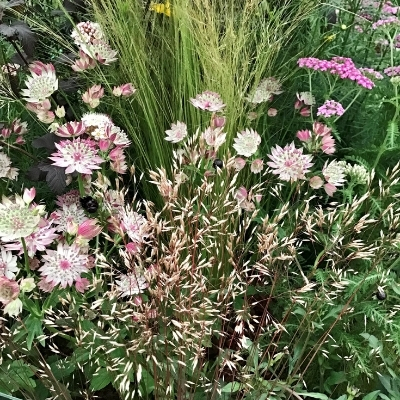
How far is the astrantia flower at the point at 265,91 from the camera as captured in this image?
1497 millimetres

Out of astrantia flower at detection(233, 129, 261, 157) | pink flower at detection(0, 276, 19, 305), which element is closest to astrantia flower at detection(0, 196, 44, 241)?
pink flower at detection(0, 276, 19, 305)

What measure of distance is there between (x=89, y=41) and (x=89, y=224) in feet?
2.27

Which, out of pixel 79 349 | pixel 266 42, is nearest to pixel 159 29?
pixel 266 42

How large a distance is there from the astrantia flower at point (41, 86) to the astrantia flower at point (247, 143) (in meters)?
0.47

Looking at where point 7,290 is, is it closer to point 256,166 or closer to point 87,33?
point 256,166

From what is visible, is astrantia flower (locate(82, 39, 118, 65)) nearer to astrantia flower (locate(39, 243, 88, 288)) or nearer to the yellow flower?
the yellow flower

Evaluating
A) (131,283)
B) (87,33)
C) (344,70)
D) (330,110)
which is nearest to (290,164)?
(330,110)

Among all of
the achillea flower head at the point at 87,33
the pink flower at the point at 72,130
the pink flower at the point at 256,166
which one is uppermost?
the achillea flower head at the point at 87,33

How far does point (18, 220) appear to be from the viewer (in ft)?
2.94

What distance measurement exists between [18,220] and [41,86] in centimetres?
53

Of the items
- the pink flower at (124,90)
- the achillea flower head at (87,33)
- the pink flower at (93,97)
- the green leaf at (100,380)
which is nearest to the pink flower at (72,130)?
the pink flower at (93,97)

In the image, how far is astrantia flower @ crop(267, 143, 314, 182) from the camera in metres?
1.26

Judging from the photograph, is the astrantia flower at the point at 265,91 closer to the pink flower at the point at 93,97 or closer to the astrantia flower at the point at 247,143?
the astrantia flower at the point at 247,143

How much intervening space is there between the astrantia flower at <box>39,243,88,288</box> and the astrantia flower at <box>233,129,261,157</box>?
529 mm
